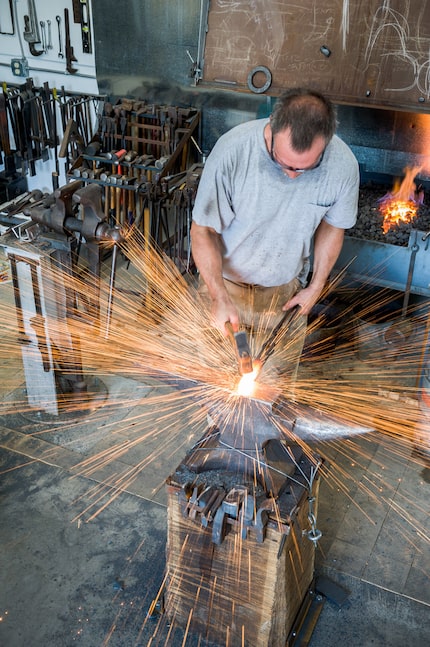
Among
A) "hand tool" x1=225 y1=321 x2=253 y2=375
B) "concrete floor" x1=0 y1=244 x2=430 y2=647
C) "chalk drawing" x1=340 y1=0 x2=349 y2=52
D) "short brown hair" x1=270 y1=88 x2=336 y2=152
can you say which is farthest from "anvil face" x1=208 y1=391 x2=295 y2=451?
"chalk drawing" x1=340 y1=0 x2=349 y2=52

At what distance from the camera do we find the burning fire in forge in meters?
4.74

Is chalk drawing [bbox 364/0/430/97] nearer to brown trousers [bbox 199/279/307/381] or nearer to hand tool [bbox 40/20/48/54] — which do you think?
brown trousers [bbox 199/279/307/381]

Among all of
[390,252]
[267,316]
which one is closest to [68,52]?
[390,252]

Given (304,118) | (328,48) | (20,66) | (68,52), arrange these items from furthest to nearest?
(20,66)
(68,52)
(328,48)
(304,118)

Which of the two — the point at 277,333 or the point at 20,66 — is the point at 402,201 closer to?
the point at 277,333

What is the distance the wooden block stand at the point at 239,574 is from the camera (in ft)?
7.48

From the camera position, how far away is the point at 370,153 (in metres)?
5.12

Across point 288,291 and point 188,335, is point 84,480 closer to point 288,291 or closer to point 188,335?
point 188,335

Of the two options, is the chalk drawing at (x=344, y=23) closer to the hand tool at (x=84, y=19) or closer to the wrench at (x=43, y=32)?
the hand tool at (x=84, y=19)

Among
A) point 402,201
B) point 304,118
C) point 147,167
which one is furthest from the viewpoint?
point 147,167

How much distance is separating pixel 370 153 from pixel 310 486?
139 inches

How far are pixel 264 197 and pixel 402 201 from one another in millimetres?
2500

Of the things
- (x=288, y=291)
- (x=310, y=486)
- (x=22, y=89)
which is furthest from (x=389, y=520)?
(x=22, y=89)

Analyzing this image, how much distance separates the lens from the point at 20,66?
19.9 feet
